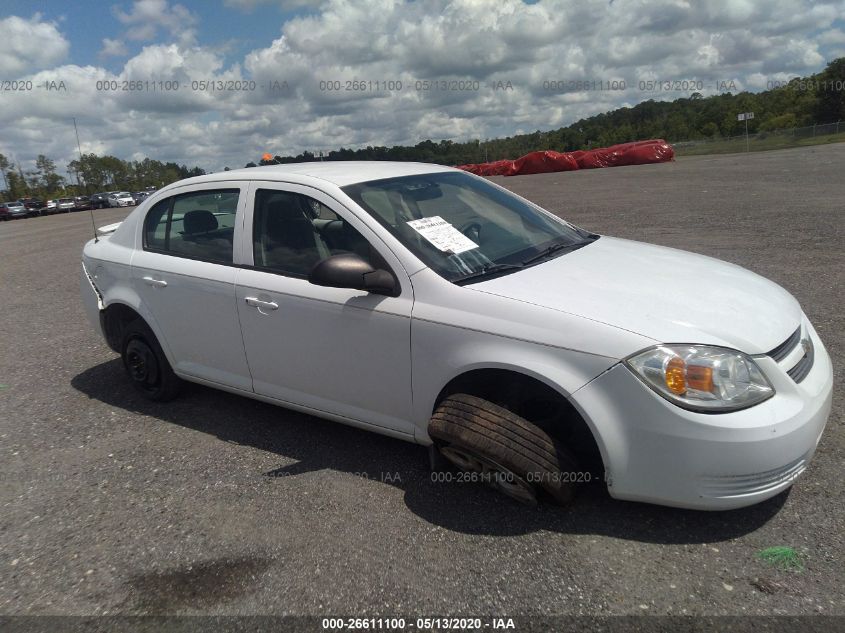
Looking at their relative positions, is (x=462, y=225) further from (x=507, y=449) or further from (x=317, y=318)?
(x=507, y=449)

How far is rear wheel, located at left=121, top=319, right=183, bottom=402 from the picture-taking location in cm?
449

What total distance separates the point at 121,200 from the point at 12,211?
293 inches

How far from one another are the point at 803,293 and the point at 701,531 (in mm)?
Result: 4428

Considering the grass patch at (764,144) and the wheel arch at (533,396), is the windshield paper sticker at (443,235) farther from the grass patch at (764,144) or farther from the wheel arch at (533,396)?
the grass patch at (764,144)

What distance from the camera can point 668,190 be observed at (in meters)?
18.3

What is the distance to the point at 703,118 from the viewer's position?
81.6m

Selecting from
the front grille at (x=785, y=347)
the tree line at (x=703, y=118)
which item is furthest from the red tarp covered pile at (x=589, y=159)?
the front grille at (x=785, y=347)

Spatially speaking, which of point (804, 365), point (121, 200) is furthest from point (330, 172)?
point (121, 200)

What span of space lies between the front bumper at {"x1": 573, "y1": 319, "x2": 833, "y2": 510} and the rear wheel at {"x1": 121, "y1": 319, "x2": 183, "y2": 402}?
3.13 meters

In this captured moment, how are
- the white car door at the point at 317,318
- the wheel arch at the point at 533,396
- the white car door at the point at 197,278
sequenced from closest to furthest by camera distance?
the wheel arch at the point at 533,396, the white car door at the point at 317,318, the white car door at the point at 197,278

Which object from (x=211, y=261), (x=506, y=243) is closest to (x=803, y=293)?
(x=506, y=243)

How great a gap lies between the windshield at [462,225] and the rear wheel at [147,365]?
2.04 m

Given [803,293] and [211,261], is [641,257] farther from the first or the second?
[803,293]

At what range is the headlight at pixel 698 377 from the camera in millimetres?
2488
